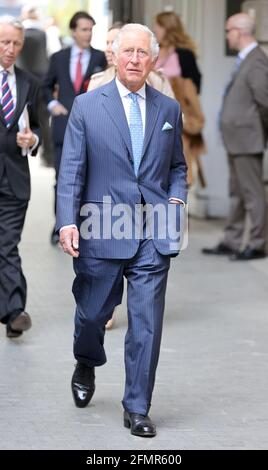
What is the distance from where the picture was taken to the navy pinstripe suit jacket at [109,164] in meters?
6.38

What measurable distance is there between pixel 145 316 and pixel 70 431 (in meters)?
0.68

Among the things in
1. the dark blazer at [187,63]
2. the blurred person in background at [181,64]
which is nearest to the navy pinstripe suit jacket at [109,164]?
the blurred person in background at [181,64]

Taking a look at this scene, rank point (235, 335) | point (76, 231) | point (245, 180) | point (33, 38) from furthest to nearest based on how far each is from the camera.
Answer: point (33, 38) → point (245, 180) → point (235, 335) → point (76, 231)

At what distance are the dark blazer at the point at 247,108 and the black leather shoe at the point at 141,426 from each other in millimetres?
5720

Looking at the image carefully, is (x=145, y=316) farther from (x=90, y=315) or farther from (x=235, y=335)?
(x=235, y=335)

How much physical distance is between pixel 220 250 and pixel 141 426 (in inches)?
238

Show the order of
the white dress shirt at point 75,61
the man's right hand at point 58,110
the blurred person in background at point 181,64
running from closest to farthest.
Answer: the man's right hand at point 58,110, the white dress shirt at point 75,61, the blurred person in background at point 181,64

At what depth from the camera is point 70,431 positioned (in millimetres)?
6453

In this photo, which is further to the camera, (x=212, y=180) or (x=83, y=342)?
(x=212, y=180)

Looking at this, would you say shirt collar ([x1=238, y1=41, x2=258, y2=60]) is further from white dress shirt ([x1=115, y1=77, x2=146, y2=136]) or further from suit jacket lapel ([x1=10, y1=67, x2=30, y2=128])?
white dress shirt ([x1=115, y1=77, x2=146, y2=136])

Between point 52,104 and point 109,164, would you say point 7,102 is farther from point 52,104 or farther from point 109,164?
point 52,104

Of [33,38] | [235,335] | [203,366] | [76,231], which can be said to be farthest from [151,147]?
[33,38]

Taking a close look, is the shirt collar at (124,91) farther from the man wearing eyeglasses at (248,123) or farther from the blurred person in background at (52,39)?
the blurred person in background at (52,39)

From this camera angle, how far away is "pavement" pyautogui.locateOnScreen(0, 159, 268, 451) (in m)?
6.40
